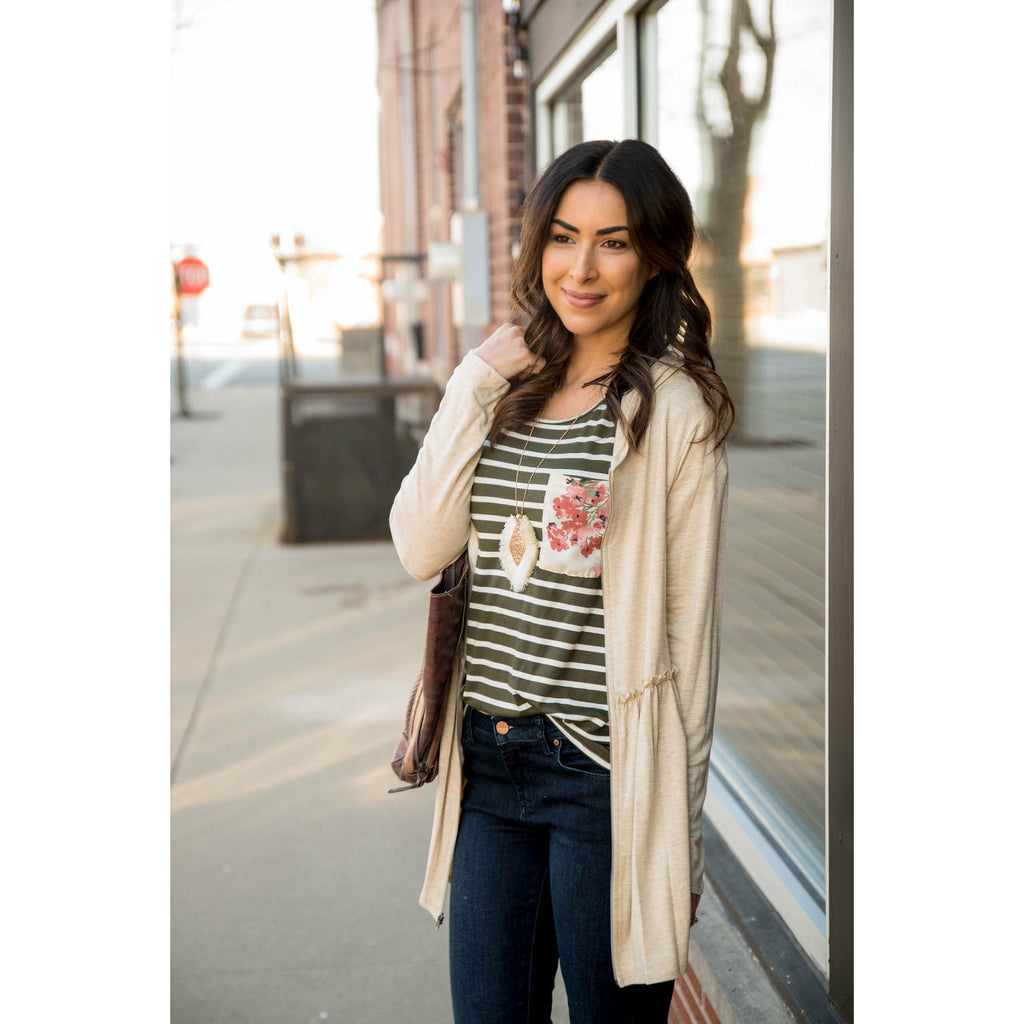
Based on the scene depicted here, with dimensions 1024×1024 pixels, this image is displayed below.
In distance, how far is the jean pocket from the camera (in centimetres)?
189

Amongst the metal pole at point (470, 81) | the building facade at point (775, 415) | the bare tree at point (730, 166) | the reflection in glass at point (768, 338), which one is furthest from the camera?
the metal pole at point (470, 81)

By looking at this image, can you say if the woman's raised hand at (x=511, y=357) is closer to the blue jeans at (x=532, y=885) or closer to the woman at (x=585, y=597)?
the woman at (x=585, y=597)

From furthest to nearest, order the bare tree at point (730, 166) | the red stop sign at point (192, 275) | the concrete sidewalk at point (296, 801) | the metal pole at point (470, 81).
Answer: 1. the red stop sign at point (192, 275)
2. the metal pole at point (470, 81)
3. the concrete sidewalk at point (296, 801)
4. the bare tree at point (730, 166)

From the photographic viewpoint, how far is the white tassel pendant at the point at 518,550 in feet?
6.27

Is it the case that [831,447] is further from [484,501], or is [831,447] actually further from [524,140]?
[524,140]

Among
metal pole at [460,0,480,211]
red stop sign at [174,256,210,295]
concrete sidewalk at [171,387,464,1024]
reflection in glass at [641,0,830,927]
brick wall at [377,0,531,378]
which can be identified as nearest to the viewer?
reflection in glass at [641,0,830,927]

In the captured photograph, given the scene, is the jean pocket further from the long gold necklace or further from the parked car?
the parked car

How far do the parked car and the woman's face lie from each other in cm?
5654

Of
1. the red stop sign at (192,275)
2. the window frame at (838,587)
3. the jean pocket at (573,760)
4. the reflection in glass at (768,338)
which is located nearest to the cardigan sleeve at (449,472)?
the jean pocket at (573,760)

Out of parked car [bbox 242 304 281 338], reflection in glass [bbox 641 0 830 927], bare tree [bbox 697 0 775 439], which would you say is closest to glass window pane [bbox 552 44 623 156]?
reflection in glass [bbox 641 0 830 927]

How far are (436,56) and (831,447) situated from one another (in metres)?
10.2

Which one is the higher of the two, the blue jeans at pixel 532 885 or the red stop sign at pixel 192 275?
the red stop sign at pixel 192 275

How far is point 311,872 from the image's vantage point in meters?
3.81
